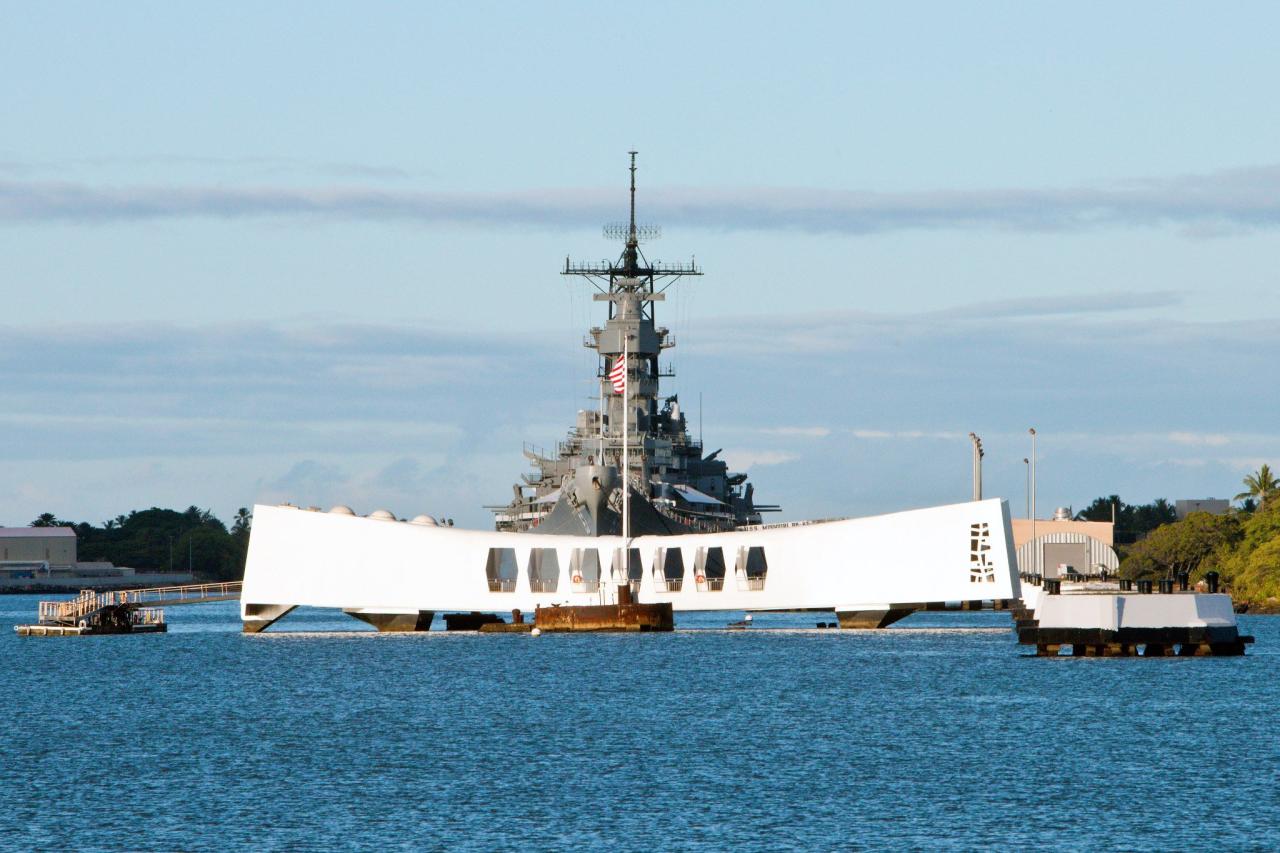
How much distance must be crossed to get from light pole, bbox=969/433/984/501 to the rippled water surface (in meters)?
30.8

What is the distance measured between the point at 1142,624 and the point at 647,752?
1168 inches

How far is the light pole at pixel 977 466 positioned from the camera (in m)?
112

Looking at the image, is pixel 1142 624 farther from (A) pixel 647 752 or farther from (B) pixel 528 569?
(B) pixel 528 569

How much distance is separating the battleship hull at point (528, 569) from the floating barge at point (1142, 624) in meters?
12.5

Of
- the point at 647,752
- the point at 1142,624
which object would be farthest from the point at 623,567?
the point at 647,752

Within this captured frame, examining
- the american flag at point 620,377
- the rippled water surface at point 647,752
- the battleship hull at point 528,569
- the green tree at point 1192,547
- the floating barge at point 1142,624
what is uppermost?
the american flag at point 620,377

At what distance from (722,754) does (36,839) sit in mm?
16235

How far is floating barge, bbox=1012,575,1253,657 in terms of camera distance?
7262 centimetres

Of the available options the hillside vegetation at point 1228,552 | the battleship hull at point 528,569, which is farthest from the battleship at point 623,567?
the hillside vegetation at point 1228,552

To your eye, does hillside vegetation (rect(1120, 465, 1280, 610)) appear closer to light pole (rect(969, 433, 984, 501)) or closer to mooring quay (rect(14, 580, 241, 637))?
light pole (rect(969, 433, 984, 501))

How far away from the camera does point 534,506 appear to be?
134 m

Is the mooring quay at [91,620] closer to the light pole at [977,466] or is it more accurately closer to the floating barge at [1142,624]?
the light pole at [977,466]

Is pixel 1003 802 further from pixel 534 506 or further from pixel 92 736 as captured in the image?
pixel 534 506

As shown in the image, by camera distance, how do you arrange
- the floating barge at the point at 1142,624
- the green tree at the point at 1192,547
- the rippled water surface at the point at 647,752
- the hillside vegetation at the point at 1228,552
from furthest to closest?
1. the green tree at the point at 1192,547
2. the hillside vegetation at the point at 1228,552
3. the floating barge at the point at 1142,624
4. the rippled water surface at the point at 647,752
